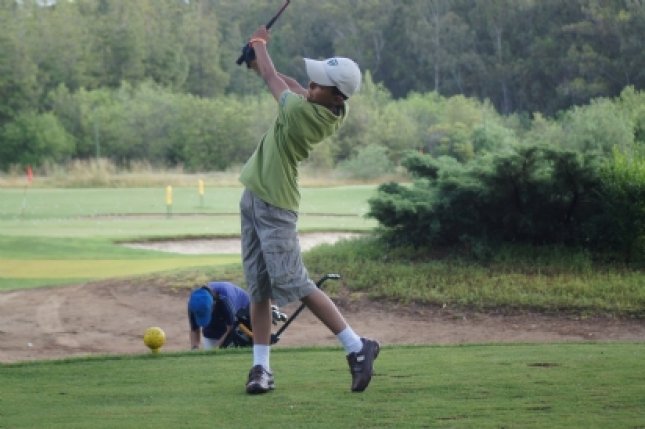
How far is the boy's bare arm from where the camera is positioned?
272 inches

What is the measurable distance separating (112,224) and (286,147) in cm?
2643

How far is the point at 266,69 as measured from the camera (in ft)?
22.8

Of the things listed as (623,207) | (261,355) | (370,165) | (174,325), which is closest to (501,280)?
(623,207)

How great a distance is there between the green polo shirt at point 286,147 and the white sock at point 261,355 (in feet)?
2.75

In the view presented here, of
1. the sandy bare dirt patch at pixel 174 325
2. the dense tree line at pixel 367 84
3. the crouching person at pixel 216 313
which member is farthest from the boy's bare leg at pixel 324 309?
the dense tree line at pixel 367 84

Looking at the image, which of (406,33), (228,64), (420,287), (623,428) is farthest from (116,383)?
(228,64)

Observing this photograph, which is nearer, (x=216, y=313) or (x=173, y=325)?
(x=216, y=313)

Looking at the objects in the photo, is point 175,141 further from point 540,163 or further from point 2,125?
point 540,163

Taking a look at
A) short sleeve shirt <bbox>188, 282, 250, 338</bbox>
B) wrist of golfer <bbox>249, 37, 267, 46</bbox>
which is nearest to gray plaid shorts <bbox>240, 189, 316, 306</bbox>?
wrist of golfer <bbox>249, 37, 267, 46</bbox>

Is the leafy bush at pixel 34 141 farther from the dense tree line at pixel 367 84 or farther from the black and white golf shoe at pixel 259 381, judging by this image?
the black and white golf shoe at pixel 259 381

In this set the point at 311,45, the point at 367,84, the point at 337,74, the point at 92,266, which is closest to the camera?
the point at 337,74

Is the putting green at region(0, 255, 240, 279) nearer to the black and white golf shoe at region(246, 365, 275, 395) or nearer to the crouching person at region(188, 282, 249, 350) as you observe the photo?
the crouching person at region(188, 282, 249, 350)

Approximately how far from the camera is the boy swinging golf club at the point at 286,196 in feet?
22.3

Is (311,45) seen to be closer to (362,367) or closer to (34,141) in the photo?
(34,141)
